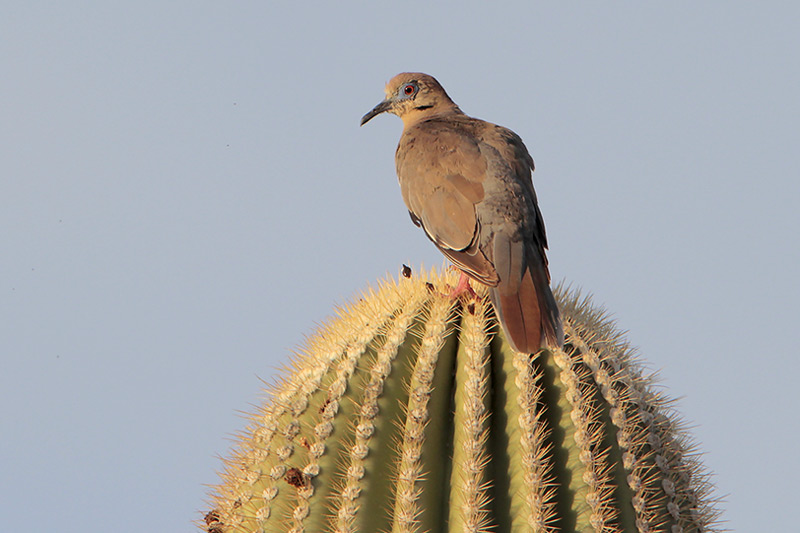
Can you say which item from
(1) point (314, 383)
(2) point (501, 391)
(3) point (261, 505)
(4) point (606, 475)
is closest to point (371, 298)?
(1) point (314, 383)

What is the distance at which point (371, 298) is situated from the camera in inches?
138

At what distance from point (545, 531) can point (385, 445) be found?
0.57 meters

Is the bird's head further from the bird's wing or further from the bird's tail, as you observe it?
the bird's tail

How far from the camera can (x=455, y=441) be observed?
9.82ft

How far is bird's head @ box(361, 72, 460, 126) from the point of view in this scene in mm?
6449

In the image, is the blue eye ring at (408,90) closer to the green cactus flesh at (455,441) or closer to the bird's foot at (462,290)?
the bird's foot at (462,290)

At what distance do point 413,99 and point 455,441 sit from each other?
12.9ft

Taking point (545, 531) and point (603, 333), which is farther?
point (603, 333)

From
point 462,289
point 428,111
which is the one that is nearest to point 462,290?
point 462,289

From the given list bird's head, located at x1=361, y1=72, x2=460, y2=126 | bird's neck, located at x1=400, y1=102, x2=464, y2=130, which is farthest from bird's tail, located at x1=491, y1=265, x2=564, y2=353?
bird's head, located at x1=361, y1=72, x2=460, y2=126

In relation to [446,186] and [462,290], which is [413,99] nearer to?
[446,186]

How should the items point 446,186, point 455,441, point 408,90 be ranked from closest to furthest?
point 455,441, point 446,186, point 408,90

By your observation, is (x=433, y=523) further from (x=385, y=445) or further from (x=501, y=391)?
(x=501, y=391)

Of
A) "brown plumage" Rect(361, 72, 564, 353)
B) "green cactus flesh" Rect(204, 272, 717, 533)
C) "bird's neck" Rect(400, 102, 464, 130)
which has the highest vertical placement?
"bird's neck" Rect(400, 102, 464, 130)
